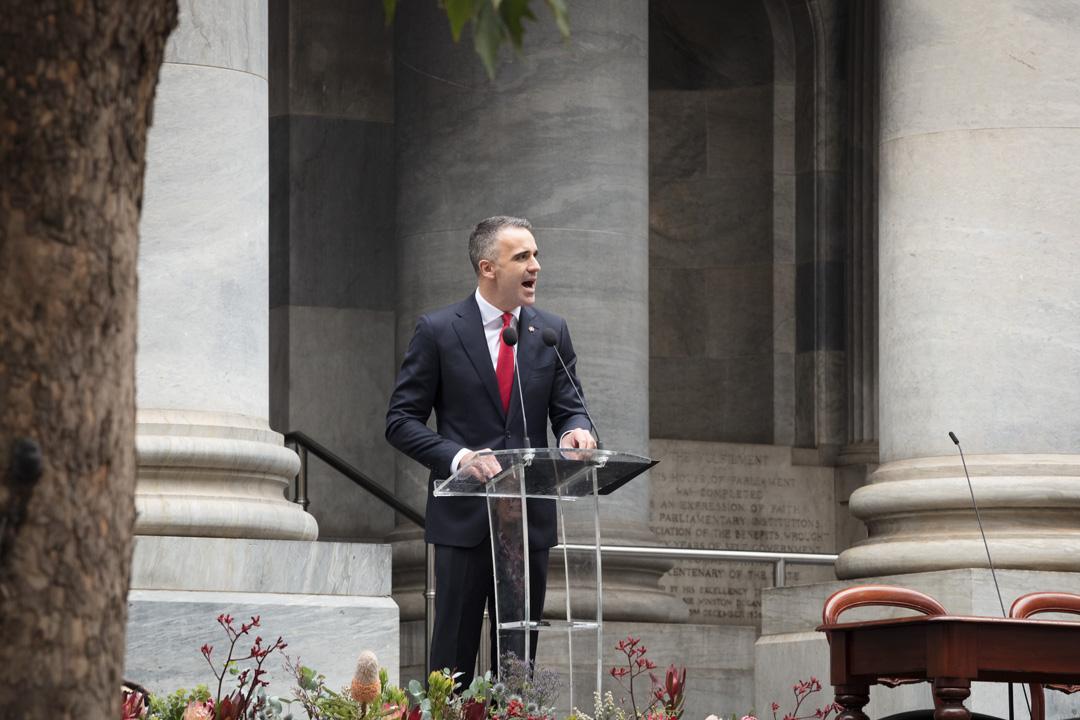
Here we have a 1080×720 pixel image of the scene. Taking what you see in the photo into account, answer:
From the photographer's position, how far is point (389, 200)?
51.7ft

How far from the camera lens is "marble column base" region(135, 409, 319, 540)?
955cm

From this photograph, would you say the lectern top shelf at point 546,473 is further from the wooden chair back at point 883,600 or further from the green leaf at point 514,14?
the green leaf at point 514,14

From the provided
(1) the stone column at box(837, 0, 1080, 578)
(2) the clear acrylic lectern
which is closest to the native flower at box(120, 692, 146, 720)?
(2) the clear acrylic lectern

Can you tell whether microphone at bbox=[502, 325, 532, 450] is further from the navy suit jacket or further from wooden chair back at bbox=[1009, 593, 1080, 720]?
wooden chair back at bbox=[1009, 593, 1080, 720]

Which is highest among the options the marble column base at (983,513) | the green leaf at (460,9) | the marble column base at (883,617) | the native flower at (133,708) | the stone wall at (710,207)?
the stone wall at (710,207)

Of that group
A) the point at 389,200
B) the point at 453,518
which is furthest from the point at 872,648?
the point at 389,200

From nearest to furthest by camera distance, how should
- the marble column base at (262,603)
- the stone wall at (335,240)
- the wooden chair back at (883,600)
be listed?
the wooden chair back at (883,600), the marble column base at (262,603), the stone wall at (335,240)

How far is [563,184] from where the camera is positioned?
13562 millimetres

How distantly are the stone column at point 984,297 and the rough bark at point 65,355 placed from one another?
350 inches

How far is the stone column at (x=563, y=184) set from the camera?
13.5 metres

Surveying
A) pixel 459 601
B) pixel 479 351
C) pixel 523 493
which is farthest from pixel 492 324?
pixel 523 493

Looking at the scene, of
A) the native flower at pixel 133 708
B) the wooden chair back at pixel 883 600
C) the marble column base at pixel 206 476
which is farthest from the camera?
the marble column base at pixel 206 476

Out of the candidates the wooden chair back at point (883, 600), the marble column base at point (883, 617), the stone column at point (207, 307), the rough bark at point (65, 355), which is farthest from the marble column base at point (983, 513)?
the rough bark at point (65, 355)

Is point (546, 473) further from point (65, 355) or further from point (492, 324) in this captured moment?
point (65, 355)
